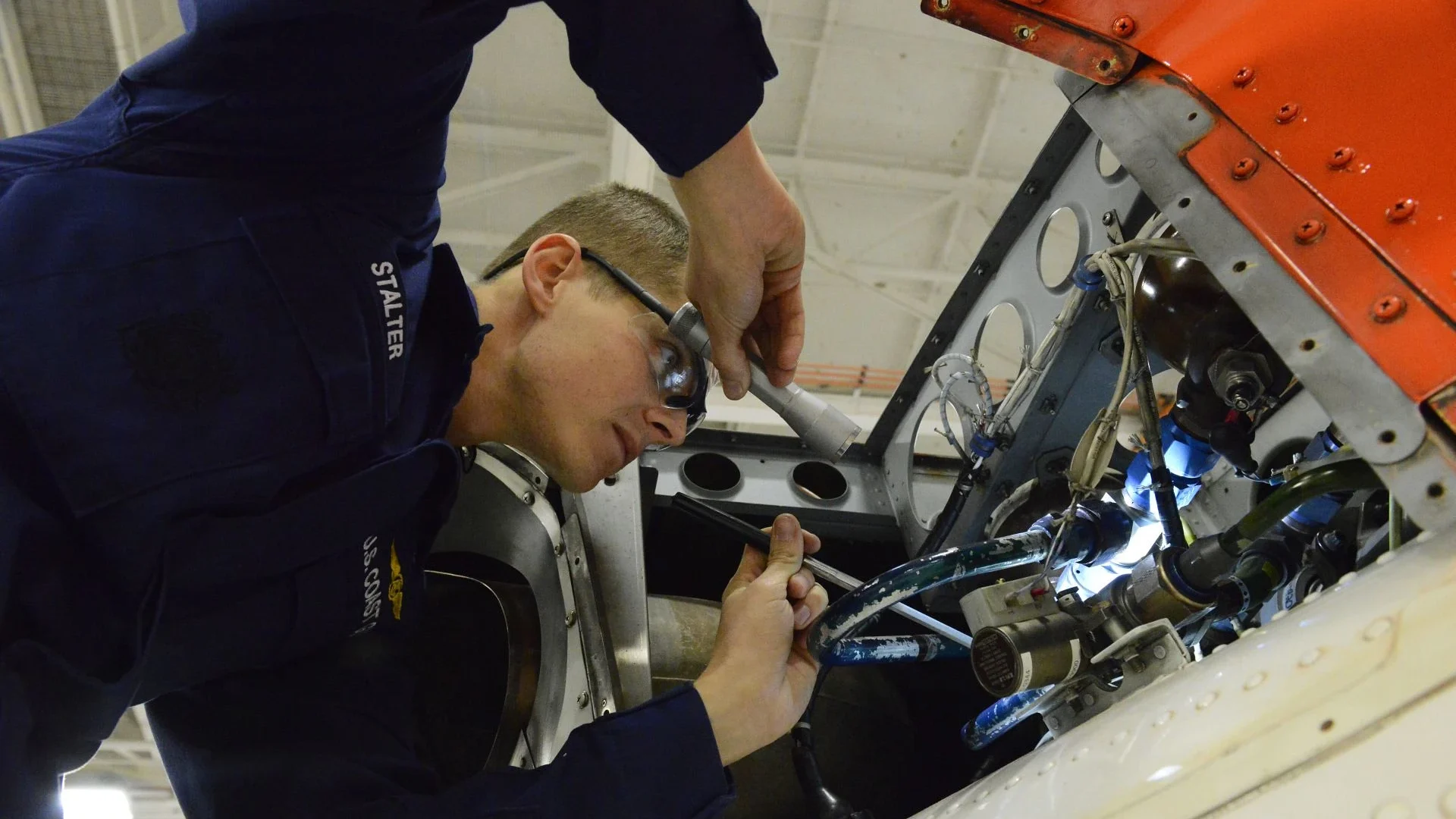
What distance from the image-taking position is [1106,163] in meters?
1.32

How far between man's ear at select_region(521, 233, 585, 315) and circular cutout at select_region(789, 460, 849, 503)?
70 cm

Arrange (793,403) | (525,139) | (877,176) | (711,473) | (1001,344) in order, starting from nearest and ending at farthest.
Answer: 1. (793,403)
2. (711,473)
3. (525,139)
4. (877,176)
5. (1001,344)

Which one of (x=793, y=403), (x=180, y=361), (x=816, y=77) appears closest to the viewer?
(x=180, y=361)

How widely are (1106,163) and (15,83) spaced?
3779 mm

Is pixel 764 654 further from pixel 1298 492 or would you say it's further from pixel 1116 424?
pixel 1298 492

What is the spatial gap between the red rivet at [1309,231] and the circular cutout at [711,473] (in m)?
1.12

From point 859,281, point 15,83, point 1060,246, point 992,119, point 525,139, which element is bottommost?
point 859,281

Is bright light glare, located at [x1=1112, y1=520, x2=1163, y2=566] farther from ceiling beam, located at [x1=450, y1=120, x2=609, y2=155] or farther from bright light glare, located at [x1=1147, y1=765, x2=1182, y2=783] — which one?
ceiling beam, located at [x1=450, y1=120, x2=609, y2=155]

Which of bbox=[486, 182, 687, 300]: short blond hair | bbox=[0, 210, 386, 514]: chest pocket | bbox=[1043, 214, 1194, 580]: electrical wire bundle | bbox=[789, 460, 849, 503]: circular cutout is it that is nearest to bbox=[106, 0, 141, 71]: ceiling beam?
bbox=[486, 182, 687, 300]: short blond hair

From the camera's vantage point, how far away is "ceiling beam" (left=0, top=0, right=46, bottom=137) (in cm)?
317

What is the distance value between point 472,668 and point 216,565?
66cm

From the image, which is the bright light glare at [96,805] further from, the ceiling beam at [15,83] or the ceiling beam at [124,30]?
the ceiling beam at [124,30]

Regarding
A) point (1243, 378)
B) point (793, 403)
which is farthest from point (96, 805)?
point (1243, 378)

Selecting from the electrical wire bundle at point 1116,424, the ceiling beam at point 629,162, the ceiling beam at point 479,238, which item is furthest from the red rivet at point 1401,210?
the ceiling beam at point 479,238
